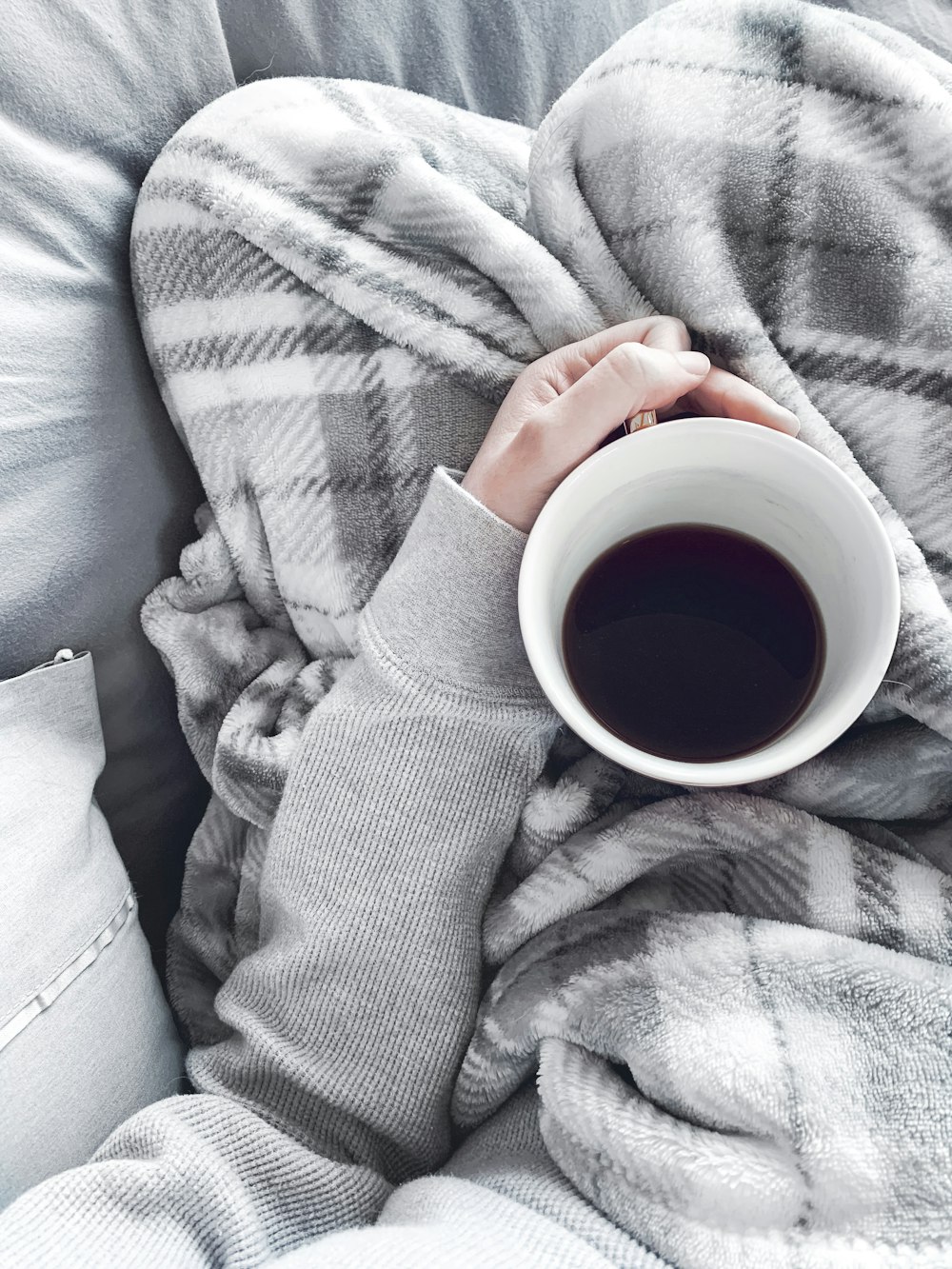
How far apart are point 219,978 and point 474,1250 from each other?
33 centimetres

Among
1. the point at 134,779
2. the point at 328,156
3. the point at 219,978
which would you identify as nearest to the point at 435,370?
the point at 328,156

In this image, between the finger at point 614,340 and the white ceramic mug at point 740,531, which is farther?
the finger at point 614,340

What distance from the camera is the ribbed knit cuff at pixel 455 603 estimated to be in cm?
53

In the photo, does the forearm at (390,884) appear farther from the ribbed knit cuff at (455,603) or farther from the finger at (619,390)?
the finger at (619,390)

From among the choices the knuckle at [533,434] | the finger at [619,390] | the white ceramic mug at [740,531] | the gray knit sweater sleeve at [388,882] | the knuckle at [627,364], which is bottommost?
the gray knit sweater sleeve at [388,882]

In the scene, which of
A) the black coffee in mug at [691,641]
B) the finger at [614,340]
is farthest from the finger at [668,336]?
the black coffee in mug at [691,641]

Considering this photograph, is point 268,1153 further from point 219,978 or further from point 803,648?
point 803,648

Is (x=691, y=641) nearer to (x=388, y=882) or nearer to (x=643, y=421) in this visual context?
(x=643, y=421)

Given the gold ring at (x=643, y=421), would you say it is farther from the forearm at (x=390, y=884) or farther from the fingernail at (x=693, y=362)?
the forearm at (x=390, y=884)

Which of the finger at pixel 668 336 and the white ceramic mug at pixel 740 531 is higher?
the finger at pixel 668 336

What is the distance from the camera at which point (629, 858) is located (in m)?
0.56

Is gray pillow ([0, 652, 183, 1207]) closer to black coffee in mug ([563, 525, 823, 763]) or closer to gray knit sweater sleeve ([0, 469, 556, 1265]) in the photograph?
gray knit sweater sleeve ([0, 469, 556, 1265])

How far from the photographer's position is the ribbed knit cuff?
1.73ft

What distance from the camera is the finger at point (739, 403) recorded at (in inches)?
19.5
